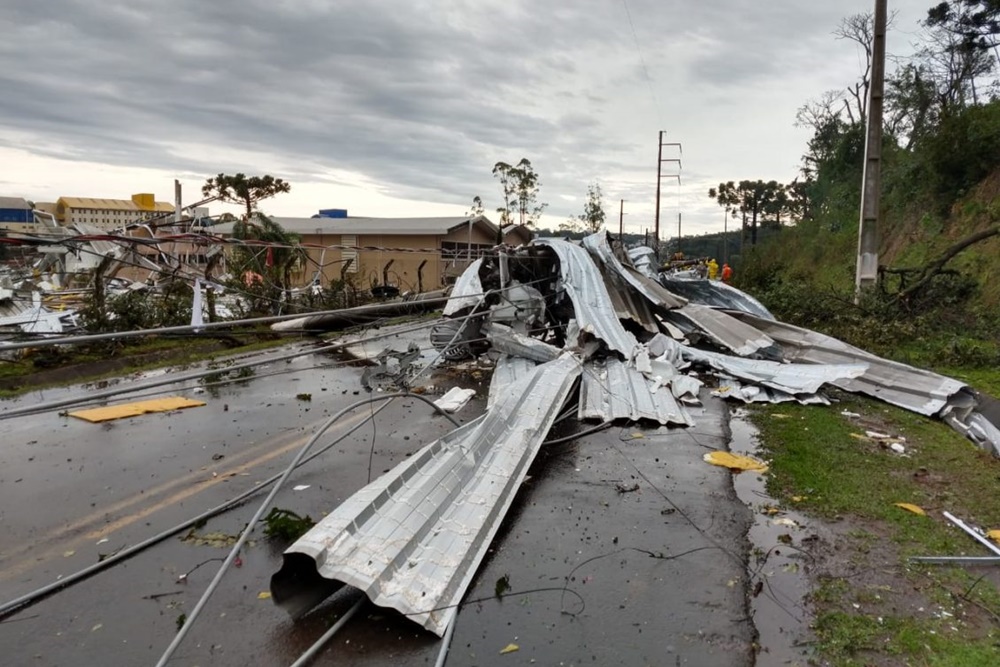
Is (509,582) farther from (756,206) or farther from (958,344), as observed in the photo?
(756,206)

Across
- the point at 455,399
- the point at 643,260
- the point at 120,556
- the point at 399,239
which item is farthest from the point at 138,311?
the point at 399,239

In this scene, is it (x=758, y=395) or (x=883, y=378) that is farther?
(x=758, y=395)

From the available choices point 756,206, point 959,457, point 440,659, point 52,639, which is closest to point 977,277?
point 959,457

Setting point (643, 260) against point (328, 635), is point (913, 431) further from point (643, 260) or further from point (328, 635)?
Result: point (643, 260)

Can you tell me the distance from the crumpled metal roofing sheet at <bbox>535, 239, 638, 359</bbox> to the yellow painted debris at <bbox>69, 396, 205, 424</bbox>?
17.4ft

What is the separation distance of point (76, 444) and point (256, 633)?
4188 mm

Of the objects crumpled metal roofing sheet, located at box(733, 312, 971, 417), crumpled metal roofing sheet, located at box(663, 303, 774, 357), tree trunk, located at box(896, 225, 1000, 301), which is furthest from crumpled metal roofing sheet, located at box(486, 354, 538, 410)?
tree trunk, located at box(896, 225, 1000, 301)

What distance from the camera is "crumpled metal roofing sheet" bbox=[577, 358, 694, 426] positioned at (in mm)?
7180

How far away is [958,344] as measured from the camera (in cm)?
962

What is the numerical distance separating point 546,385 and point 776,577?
12.3 feet

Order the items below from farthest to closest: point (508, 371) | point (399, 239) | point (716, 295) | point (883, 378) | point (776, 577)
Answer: point (399, 239), point (716, 295), point (508, 371), point (883, 378), point (776, 577)

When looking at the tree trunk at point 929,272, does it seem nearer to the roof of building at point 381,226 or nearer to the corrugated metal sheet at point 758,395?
the corrugated metal sheet at point 758,395

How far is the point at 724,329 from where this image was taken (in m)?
10.4

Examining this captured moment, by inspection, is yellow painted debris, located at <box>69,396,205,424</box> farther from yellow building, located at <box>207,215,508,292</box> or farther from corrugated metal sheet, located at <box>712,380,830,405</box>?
yellow building, located at <box>207,215,508,292</box>
